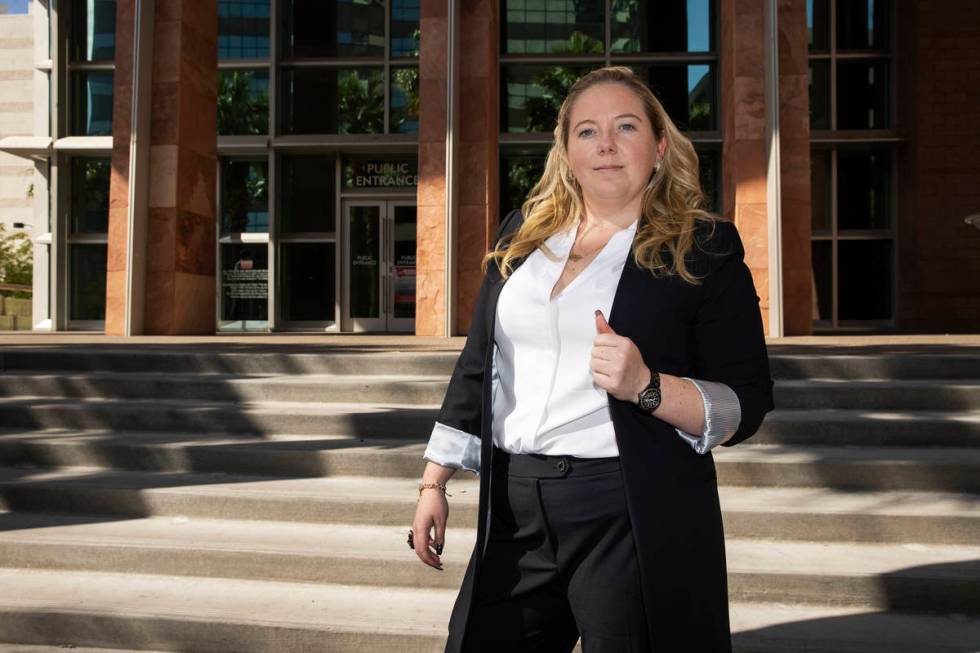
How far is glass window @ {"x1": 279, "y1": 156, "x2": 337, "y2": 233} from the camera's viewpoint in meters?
17.4

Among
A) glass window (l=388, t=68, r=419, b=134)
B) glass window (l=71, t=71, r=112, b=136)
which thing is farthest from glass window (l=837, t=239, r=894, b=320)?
glass window (l=71, t=71, r=112, b=136)

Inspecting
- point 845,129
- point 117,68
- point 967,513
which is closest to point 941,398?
point 967,513

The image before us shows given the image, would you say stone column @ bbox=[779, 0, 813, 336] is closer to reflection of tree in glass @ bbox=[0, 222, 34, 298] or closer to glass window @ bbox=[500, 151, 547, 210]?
glass window @ bbox=[500, 151, 547, 210]

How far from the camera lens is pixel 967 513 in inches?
169

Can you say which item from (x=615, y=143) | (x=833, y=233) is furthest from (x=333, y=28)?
(x=615, y=143)

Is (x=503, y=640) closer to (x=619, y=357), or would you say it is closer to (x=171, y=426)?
(x=619, y=357)

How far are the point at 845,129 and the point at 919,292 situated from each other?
10.8 ft

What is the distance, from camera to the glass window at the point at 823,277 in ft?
56.9

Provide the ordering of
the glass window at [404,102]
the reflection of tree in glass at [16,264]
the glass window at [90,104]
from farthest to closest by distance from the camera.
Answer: the reflection of tree in glass at [16,264]
the glass window at [90,104]
the glass window at [404,102]

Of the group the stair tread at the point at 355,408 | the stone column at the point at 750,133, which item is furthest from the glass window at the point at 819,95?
the stair tread at the point at 355,408

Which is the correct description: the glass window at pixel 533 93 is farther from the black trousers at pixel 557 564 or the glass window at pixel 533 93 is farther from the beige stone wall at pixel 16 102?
the beige stone wall at pixel 16 102

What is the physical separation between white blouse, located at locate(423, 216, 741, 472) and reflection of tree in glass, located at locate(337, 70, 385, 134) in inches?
614

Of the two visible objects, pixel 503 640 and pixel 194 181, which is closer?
pixel 503 640

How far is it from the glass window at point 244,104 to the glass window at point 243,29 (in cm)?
40
